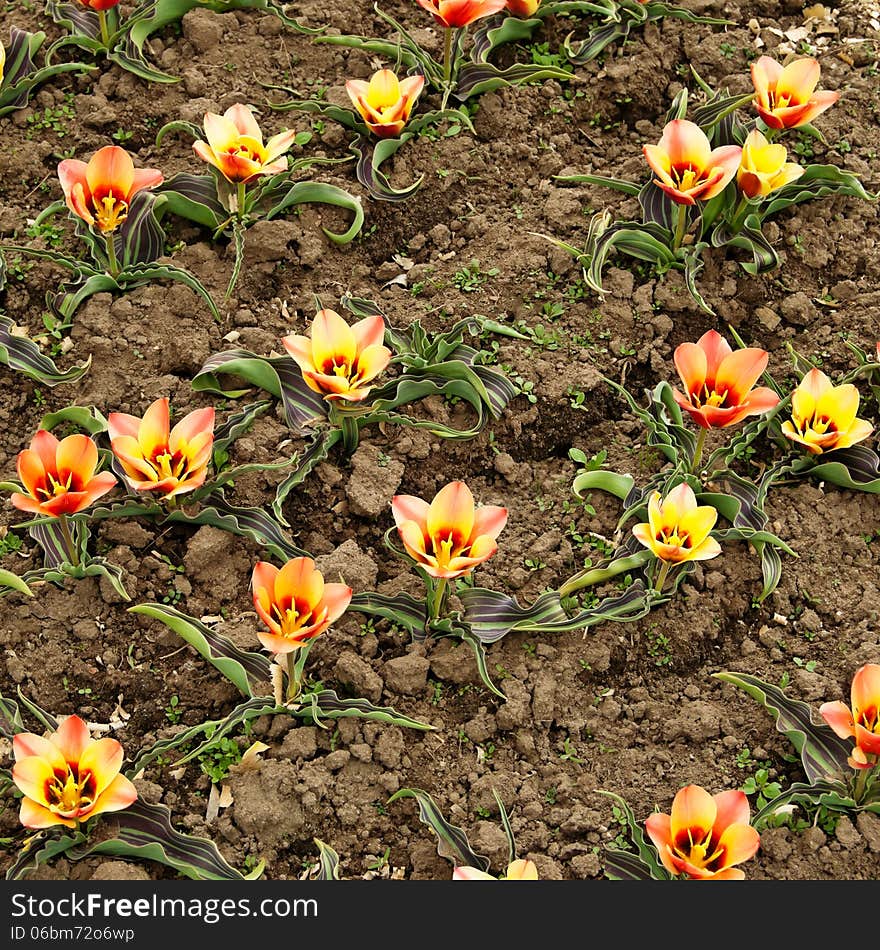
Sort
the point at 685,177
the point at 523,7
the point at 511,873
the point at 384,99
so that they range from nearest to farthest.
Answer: the point at 511,873 < the point at 685,177 < the point at 384,99 < the point at 523,7

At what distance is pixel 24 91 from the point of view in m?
3.75

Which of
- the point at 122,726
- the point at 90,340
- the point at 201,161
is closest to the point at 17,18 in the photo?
the point at 201,161

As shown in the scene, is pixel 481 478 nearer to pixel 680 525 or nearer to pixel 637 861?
pixel 680 525

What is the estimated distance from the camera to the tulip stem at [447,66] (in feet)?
12.2

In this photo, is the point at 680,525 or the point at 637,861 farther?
the point at 680,525

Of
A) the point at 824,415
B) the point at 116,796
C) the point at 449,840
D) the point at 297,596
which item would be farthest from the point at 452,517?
the point at 824,415

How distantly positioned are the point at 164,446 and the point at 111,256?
71 centimetres

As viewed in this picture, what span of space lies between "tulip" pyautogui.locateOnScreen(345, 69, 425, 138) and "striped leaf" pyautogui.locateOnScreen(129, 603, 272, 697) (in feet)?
4.75

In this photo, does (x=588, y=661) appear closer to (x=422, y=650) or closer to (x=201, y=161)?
(x=422, y=650)

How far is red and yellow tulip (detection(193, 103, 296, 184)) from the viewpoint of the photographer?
328 centimetres

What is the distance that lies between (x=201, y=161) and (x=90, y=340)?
0.65m

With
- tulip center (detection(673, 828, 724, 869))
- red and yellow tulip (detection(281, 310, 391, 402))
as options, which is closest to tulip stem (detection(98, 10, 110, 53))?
red and yellow tulip (detection(281, 310, 391, 402))

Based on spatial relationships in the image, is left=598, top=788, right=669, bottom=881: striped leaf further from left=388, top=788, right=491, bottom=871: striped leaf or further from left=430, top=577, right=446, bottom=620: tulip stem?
left=430, top=577, right=446, bottom=620: tulip stem

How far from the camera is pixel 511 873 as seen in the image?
2432mm
